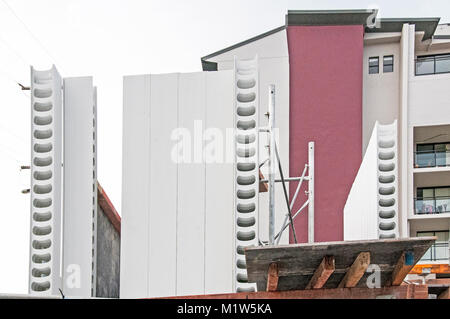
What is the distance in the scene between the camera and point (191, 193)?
768 centimetres

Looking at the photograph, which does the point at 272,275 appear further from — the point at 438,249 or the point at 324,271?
the point at 438,249

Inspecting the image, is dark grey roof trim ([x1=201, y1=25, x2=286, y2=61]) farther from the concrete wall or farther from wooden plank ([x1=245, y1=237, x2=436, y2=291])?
wooden plank ([x1=245, y1=237, x2=436, y2=291])

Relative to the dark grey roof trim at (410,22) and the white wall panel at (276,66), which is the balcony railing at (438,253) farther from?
the dark grey roof trim at (410,22)

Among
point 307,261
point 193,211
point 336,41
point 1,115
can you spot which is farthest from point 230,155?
point 336,41

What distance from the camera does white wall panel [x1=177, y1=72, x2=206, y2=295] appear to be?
7562 mm

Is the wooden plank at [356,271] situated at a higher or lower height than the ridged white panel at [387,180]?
lower

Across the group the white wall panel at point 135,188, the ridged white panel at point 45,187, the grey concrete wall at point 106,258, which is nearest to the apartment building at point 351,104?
the grey concrete wall at point 106,258

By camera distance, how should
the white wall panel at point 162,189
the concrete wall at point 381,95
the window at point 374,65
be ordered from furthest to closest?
the window at point 374,65 < the concrete wall at point 381,95 < the white wall panel at point 162,189

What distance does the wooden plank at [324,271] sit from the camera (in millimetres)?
3928

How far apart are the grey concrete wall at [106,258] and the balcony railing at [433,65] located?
20210 mm

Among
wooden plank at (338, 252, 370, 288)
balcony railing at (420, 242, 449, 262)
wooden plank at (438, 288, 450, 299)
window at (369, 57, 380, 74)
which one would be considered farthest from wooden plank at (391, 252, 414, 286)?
window at (369, 57, 380, 74)

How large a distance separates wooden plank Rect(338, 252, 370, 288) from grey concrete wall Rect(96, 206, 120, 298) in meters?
5.13

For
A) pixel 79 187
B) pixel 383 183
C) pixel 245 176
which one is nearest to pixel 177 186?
pixel 245 176
